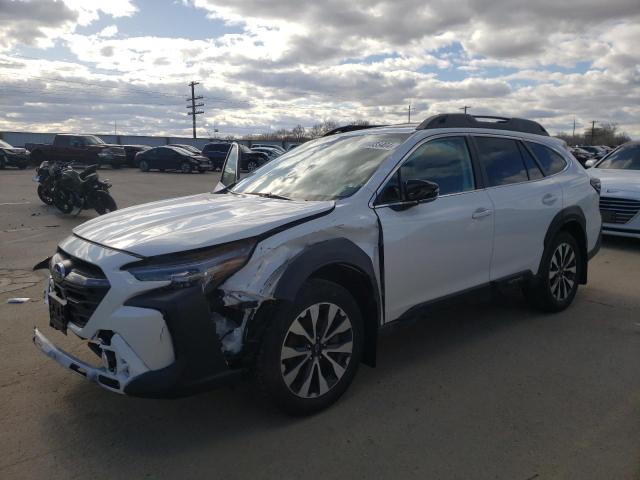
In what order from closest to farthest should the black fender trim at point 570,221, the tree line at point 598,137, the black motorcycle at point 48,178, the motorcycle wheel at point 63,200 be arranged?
the black fender trim at point 570,221, the motorcycle wheel at point 63,200, the black motorcycle at point 48,178, the tree line at point 598,137

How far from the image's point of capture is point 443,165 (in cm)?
409

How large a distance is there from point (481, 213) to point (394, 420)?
1795 millimetres

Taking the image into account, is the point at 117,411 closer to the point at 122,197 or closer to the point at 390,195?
the point at 390,195

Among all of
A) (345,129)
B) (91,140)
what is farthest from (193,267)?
(91,140)

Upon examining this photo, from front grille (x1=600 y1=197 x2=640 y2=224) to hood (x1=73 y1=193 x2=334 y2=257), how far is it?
21.6ft

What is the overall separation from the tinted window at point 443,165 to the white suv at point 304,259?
0.01m

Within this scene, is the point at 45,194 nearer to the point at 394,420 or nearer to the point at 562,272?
the point at 562,272

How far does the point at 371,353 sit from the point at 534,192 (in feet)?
7.70

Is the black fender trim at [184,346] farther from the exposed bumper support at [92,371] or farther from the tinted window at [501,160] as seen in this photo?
the tinted window at [501,160]

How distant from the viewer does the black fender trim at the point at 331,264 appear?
2898 mm

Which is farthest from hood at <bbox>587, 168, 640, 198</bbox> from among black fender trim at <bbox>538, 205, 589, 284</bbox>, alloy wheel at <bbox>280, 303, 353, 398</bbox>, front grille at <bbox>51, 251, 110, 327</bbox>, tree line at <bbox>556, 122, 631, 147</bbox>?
tree line at <bbox>556, 122, 631, 147</bbox>

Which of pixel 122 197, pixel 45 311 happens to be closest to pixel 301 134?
pixel 122 197

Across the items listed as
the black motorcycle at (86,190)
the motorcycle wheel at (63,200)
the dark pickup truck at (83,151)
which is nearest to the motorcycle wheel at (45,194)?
the motorcycle wheel at (63,200)

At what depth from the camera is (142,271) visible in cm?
272
